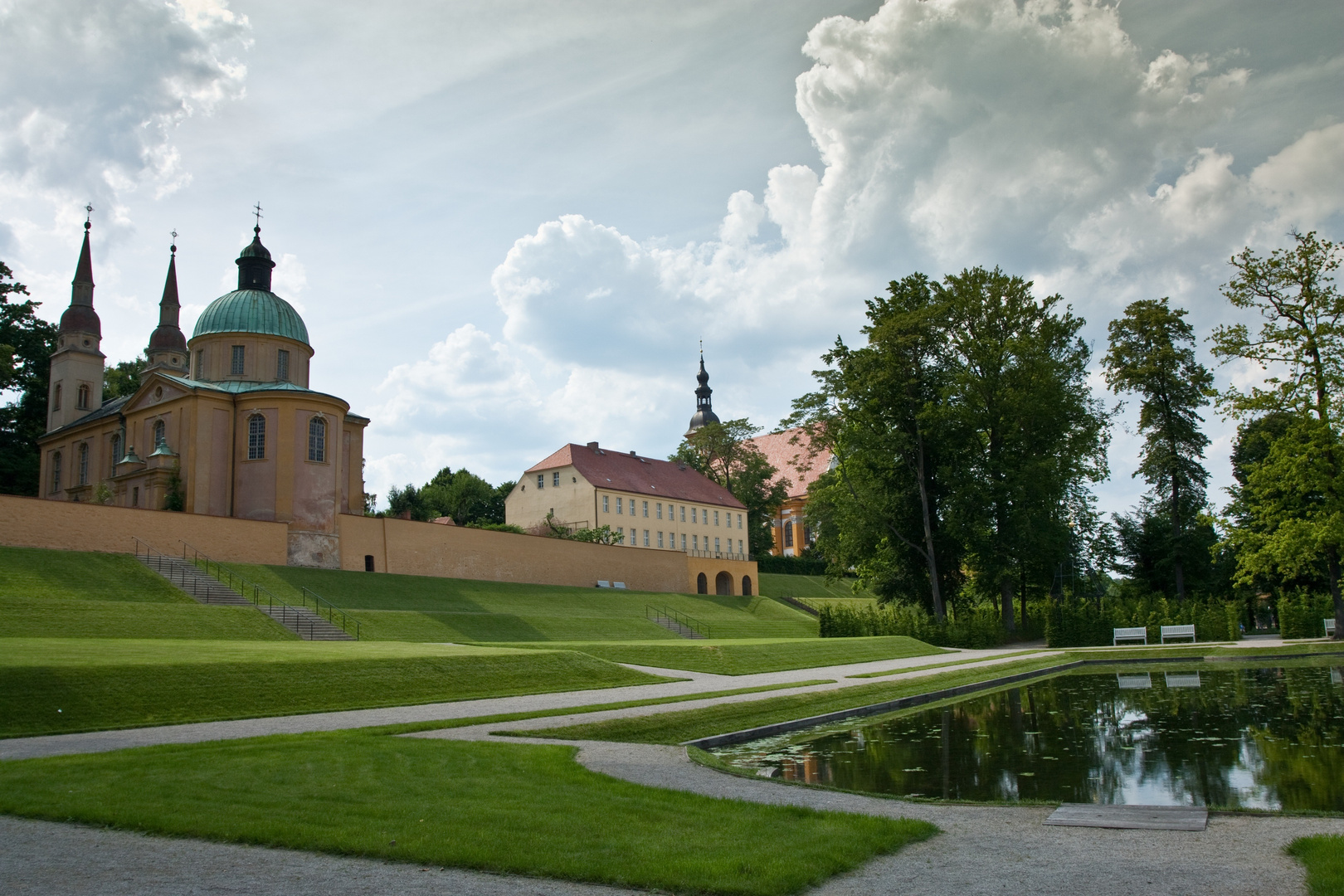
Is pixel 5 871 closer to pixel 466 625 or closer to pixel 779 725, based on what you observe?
pixel 779 725

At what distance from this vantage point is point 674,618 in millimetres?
45062

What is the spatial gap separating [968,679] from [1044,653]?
1161 cm

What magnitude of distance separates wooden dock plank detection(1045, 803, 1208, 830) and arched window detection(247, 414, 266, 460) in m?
42.3

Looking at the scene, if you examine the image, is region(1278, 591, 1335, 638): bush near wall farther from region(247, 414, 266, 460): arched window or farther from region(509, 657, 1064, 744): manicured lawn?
region(247, 414, 266, 460): arched window

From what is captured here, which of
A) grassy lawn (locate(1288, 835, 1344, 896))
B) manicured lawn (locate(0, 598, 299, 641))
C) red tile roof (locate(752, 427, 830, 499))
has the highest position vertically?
red tile roof (locate(752, 427, 830, 499))

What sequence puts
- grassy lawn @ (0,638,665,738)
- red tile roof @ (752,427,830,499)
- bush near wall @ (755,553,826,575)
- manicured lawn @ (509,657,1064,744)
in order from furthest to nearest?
red tile roof @ (752,427,830,499) < bush near wall @ (755,553,826,575) < grassy lawn @ (0,638,665,738) < manicured lawn @ (509,657,1064,744)

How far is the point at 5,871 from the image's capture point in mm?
5598

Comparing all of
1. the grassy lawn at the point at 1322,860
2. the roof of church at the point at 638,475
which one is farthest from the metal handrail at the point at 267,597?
the roof of church at the point at 638,475

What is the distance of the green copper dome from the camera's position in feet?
159

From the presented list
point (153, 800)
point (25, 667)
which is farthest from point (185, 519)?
point (153, 800)

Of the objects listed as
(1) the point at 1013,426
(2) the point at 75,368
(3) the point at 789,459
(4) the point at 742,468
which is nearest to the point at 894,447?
(1) the point at 1013,426

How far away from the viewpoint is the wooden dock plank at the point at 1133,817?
671 centimetres

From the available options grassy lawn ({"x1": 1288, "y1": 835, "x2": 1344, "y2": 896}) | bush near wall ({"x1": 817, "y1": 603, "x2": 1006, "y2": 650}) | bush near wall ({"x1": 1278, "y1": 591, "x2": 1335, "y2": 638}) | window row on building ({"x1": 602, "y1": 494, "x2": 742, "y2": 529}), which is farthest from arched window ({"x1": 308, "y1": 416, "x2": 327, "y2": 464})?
grassy lawn ({"x1": 1288, "y1": 835, "x2": 1344, "y2": 896})

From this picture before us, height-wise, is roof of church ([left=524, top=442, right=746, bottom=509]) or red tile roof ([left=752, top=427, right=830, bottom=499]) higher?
red tile roof ([left=752, top=427, right=830, bottom=499])
